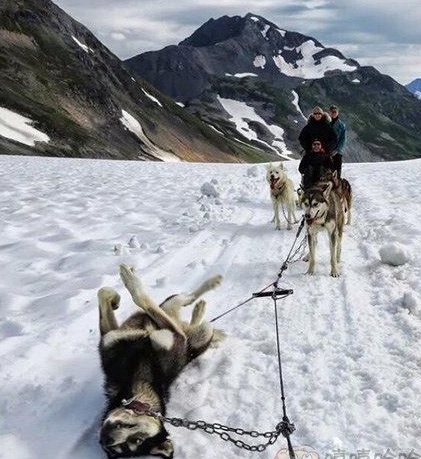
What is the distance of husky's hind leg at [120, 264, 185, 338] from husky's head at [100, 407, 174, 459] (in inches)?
38.6

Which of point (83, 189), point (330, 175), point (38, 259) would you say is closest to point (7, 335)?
point (38, 259)

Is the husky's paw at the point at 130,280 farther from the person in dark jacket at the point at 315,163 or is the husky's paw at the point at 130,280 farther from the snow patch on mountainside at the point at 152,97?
the snow patch on mountainside at the point at 152,97

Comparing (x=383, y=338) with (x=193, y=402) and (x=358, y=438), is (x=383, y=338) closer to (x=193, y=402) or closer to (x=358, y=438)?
(x=358, y=438)

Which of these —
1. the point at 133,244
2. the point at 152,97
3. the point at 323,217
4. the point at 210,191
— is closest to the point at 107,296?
the point at 323,217

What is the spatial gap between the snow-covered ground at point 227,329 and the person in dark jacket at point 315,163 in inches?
48.5

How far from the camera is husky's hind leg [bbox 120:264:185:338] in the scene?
4.13 meters

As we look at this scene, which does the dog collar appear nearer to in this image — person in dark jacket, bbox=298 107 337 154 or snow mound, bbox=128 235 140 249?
snow mound, bbox=128 235 140 249

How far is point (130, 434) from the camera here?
3244mm

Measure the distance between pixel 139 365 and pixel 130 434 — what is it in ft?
2.10

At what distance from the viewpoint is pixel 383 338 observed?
522 centimetres

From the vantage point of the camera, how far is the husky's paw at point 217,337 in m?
5.15

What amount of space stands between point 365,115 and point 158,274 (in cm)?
19032

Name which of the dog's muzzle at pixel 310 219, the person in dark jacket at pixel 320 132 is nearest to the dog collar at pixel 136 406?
the dog's muzzle at pixel 310 219

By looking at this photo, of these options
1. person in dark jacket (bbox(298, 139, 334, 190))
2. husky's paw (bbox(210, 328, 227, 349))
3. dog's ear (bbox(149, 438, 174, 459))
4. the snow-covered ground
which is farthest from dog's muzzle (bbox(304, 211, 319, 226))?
dog's ear (bbox(149, 438, 174, 459))
